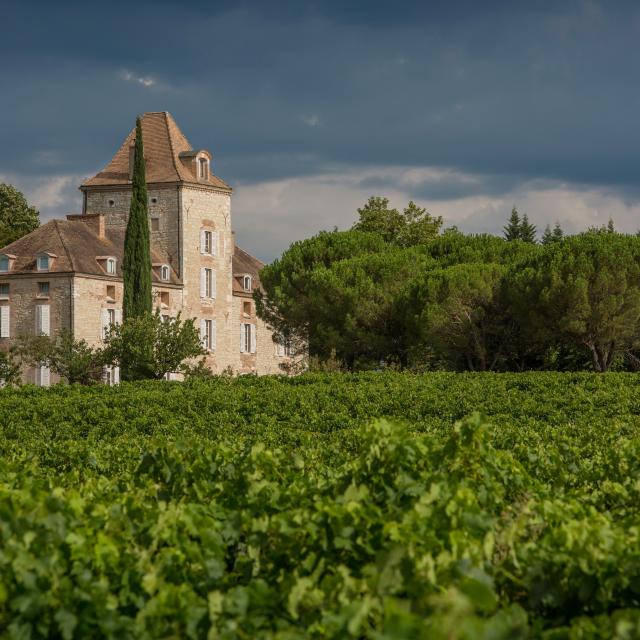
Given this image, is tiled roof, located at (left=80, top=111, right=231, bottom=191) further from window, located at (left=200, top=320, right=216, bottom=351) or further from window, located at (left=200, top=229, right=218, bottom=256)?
window, located at (left=200, top=320, right=216, bottom=351)

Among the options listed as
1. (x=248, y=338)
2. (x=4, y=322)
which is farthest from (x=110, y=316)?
(x=248, y=338)

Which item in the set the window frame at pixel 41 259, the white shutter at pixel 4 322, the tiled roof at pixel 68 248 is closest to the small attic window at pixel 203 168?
the tiled roof at pixel 68 248

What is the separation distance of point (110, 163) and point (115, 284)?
31.9ft

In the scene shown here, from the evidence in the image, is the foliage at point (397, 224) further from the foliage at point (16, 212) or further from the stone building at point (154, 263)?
the foliage at point (16, 212)

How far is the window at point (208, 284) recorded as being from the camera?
6588 centimetres

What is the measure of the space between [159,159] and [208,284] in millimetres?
8236

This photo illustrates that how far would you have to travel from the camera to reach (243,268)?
73062mm

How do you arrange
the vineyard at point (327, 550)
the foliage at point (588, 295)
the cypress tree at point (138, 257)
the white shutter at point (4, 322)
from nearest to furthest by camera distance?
the vineyard at point (327, 550) < the foliage at point (588, 295) < the cypress tree at point (138, 257) < the white shutter at point (4, 322)

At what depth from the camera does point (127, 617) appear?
5117 millimetres

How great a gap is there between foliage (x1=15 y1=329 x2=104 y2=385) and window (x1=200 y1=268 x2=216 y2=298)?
14.9 meters

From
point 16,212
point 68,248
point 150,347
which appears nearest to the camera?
point 150,347

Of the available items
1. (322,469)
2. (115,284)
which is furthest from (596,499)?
(115,284)

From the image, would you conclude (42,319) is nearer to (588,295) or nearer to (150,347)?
(150,347)

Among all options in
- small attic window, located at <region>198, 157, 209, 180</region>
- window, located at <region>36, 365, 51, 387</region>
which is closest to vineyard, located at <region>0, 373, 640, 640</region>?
window, located at <region>36, 365, 51, 387</region>
